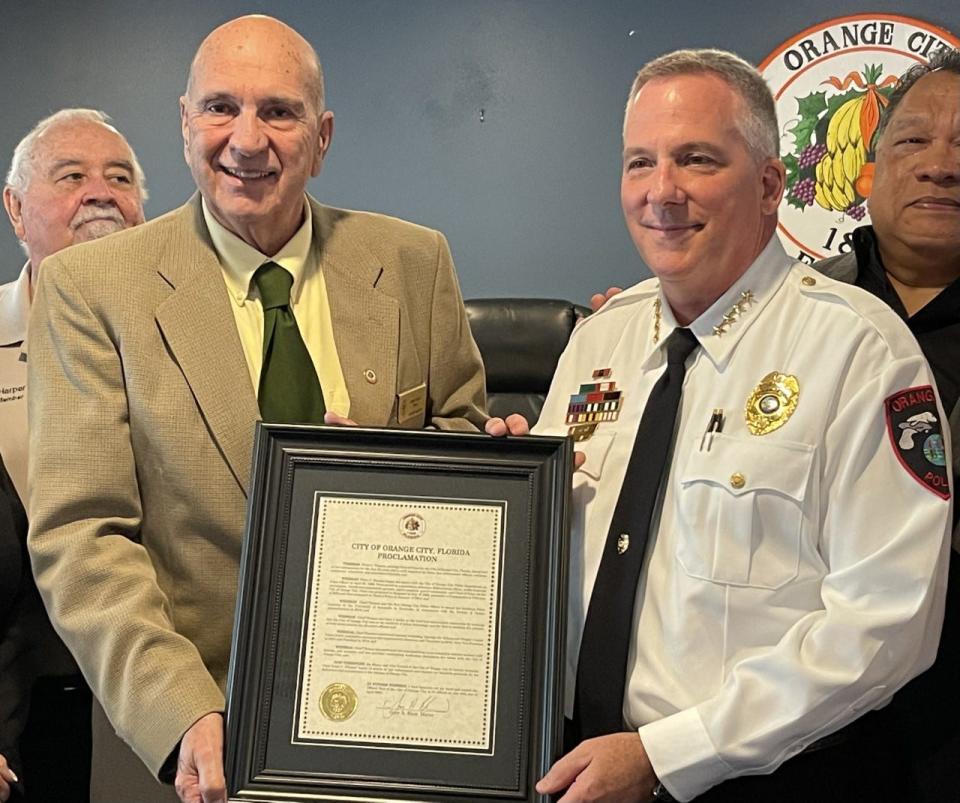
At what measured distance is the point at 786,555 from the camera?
1679 mm

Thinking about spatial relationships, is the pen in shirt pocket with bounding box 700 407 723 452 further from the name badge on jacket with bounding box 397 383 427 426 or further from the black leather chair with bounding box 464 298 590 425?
the black leather chair with bounding box 464 298 590 425

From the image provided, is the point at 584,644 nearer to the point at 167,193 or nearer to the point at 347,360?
the point at 347,360

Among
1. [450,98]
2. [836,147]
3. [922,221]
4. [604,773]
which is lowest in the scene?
[604,773]

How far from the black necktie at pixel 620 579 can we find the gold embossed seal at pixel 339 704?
1.05 feet

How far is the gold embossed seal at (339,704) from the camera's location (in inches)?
67.2

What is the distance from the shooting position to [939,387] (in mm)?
2156

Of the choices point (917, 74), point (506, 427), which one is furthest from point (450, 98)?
point (506, 427)

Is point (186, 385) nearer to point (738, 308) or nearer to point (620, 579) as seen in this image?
point (620, 579)

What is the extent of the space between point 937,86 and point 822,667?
48.0 inches

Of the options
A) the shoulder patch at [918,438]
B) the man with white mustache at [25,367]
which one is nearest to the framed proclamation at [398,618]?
the shoulder patch at [918,438]

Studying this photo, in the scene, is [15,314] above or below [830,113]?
below

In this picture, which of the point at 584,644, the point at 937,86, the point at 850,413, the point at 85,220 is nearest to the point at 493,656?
the point at 584,644

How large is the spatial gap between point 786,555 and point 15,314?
1953mm

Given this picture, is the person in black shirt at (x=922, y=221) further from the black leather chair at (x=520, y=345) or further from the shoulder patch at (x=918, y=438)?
the black leather chair at (x=520, y=345)
